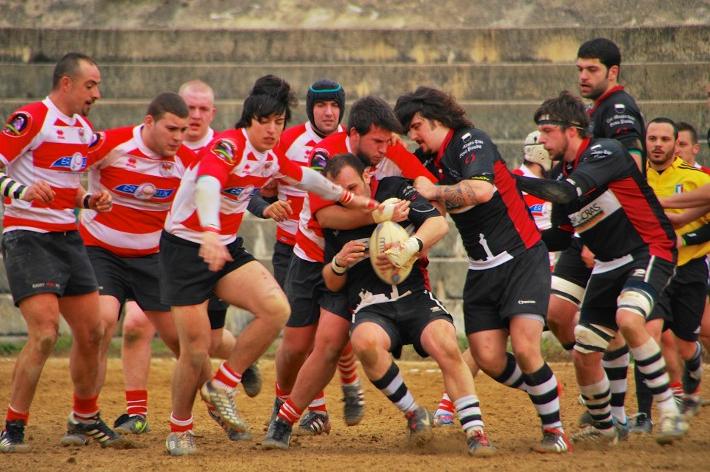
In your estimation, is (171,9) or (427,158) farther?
(171,9)

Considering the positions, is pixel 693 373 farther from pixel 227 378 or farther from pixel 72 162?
pixel 72 162

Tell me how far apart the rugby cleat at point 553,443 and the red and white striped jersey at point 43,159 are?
3553 mm

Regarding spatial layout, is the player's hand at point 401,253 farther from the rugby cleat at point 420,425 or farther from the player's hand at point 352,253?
the rugby cleat at point 420,425

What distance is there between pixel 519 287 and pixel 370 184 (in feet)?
3.95

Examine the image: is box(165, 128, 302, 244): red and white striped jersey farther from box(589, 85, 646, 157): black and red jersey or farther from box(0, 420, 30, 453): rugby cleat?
box(589, 85, 646, 157): black and red jersey

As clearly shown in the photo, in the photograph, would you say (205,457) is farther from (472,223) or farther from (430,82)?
(430,82)

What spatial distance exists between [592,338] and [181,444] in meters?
2.87

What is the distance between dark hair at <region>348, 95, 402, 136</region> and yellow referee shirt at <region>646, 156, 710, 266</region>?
9.85 feet

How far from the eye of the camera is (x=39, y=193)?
22.9 ft

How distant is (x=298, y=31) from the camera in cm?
1527

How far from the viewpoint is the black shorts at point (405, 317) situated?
22.4 ft

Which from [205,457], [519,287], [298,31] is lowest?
[205,457]

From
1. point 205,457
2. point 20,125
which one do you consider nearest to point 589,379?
point 205,457

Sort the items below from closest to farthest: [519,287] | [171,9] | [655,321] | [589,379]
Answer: [519,287] → [589,379] → [655,321] → [171,9]
